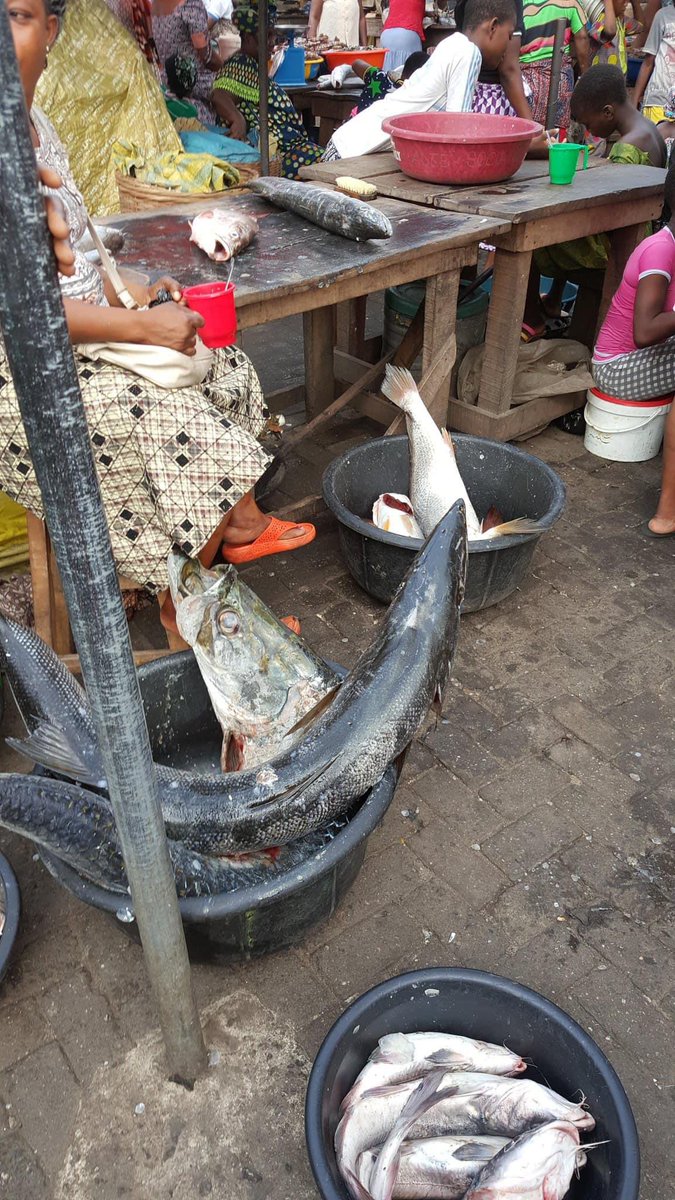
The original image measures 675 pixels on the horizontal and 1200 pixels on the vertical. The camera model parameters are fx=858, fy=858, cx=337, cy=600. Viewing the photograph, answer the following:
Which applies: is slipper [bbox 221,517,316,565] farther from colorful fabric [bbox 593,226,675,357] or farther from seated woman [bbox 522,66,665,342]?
seated woman [bbox 522,66,665,342]

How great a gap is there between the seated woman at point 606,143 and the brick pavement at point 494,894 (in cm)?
248

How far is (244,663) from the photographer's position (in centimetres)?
263

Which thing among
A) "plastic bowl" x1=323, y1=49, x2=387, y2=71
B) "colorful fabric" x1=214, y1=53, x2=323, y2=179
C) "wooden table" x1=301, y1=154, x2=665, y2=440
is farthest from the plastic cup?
"plastic bowl" x1=323, y1=49, x2=387, y2=71

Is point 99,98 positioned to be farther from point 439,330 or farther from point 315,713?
point 315,713

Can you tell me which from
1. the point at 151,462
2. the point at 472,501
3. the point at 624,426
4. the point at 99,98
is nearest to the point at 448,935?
the point at 151,462

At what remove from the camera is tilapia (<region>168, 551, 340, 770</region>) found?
2.53 m

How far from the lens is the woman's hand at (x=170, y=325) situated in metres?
2.45

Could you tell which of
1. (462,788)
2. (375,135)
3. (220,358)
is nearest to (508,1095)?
(462,788)

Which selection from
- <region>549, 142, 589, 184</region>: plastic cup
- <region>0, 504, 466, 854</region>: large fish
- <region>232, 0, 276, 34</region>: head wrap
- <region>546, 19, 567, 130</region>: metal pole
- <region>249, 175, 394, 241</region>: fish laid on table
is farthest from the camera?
<region>232, 0, 276, 34</region>: head wrap

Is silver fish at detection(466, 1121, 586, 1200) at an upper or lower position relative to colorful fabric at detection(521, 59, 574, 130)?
lower

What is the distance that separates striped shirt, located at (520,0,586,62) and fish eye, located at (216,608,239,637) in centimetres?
608

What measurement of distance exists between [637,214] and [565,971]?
3934 millimetres

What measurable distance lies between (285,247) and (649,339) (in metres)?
1.83

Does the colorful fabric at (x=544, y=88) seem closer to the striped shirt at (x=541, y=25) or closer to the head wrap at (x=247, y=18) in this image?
the striped shirt at (x=541, y=25)
